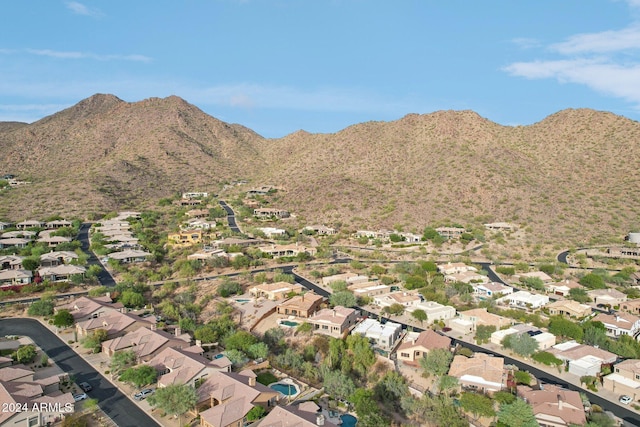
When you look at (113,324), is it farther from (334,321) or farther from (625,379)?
(625,379)

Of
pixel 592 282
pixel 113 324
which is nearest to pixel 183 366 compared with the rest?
pixel 113 324

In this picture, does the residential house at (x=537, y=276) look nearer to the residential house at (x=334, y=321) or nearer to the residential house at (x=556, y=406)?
the residential house at (x=334, y=321)

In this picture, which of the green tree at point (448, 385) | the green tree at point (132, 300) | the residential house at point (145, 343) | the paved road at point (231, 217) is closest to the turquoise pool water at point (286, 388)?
the residential house at point (145, 343)

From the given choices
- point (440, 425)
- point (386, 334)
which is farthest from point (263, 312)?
point (440, 425)

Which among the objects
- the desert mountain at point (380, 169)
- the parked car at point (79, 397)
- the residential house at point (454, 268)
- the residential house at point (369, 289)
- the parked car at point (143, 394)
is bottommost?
the parked car at point (143, 394)

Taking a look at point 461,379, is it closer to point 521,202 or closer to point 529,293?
point 529,293

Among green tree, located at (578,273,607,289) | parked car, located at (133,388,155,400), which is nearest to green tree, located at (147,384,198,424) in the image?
parked car, located at (133,388,155,400)
